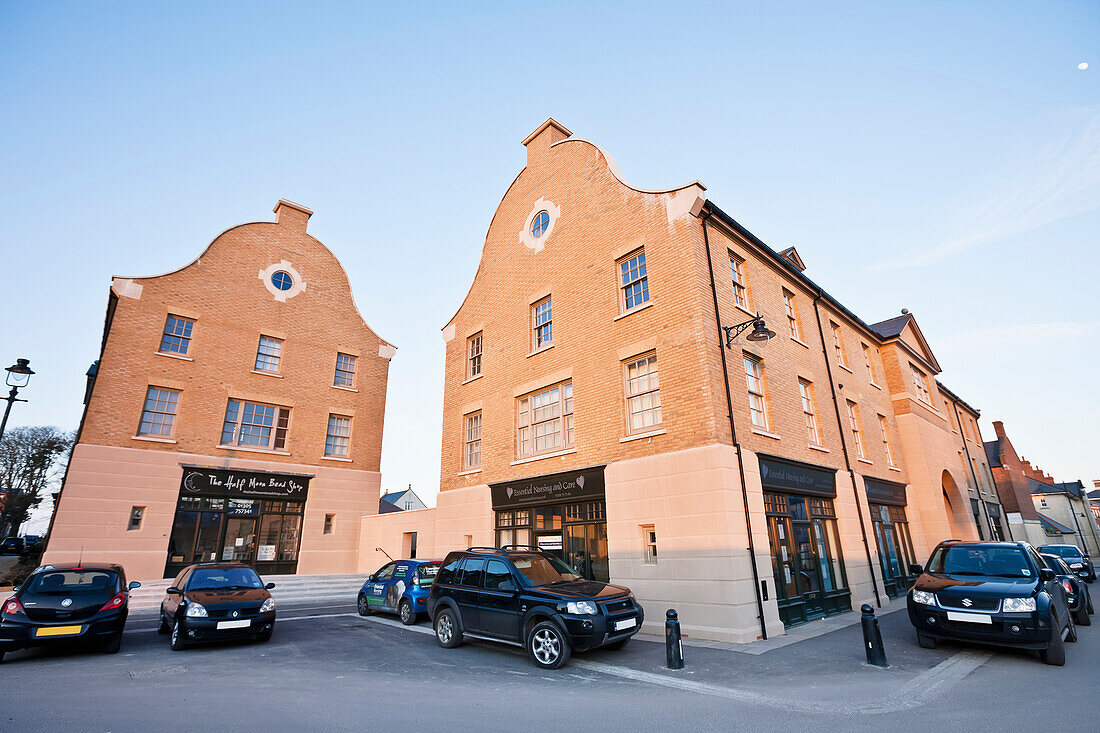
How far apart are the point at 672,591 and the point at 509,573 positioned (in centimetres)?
396

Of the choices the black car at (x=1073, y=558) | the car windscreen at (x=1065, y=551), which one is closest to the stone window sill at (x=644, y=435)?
the black car at (x=1073, y=558)

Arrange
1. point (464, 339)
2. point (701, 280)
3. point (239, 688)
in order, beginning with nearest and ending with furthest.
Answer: point (239, 688) < point (701, 280) < point (464, 339)

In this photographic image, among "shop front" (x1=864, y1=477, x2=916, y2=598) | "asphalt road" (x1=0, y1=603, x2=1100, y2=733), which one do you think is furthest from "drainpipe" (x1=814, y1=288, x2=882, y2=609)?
"asphalt road" (x1=0, y1=603, x2=1100, y2=733)

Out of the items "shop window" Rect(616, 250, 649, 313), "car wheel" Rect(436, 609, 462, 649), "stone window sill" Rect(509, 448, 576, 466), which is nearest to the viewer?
"car wheel" Rect(436, 609, 462, 649)

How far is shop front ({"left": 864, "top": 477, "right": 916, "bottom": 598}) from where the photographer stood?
16.2 metres

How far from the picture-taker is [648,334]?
12.7 m

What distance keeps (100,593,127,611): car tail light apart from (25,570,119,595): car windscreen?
0.21m

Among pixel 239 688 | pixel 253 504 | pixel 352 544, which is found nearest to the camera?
pixel 239 688

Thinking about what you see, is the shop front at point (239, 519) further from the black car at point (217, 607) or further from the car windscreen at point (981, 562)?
the car windscreen at point (981, 562)

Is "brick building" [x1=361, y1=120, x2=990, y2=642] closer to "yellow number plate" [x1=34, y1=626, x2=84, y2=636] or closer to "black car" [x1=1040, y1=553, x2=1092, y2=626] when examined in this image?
"black car" [x1=1040, y1=553, x2=1092, y2=626]

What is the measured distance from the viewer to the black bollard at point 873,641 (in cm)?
788

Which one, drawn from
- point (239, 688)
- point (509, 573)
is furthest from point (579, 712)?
point (239, 688)

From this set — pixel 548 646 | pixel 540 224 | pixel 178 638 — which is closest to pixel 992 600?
pixel 548 646

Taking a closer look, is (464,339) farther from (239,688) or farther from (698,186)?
(239,688)
